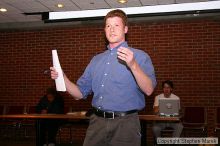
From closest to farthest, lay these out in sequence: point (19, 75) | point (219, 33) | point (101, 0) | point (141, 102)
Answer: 1. point (141, 102)
2. point (101, 0)
3. point (219, 33)
4. point (19, 75)

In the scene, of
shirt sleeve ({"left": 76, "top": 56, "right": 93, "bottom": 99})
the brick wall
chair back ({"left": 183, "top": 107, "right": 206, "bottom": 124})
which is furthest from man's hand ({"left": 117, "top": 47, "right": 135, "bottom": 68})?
the brick wall

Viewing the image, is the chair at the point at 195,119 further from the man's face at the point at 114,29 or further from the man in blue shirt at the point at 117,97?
the man's face at the point at 114,29

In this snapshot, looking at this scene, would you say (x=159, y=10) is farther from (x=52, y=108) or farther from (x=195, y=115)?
(x=52, y=108)

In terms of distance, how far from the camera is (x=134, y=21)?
8125mm

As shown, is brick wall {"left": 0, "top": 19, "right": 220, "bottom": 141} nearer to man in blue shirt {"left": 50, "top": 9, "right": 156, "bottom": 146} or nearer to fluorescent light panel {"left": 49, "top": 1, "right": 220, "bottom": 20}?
fluorescent light panel {"left": 49, "top": 1, "right": 220, "bottom": 20}

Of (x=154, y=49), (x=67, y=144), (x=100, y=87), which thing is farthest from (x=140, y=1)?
(x=100, y=87)

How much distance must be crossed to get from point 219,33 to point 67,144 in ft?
15.6

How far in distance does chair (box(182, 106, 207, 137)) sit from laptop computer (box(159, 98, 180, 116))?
1.89m

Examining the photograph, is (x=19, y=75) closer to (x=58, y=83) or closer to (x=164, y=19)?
(x=164, y=19)

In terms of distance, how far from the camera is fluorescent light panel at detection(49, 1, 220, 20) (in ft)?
23.3

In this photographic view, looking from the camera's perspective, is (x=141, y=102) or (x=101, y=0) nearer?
(x=141, y=102)

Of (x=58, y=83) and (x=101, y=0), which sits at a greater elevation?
(x=101, y=0)

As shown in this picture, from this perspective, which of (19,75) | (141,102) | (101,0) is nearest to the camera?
(141,102)

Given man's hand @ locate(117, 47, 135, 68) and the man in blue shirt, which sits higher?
man's hand @ locate(117, 47, 135, 68)
